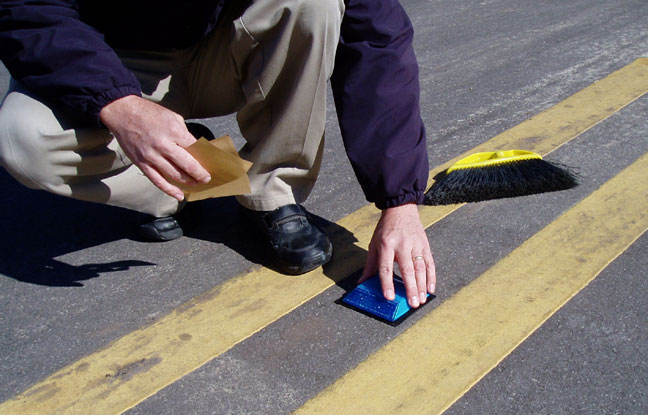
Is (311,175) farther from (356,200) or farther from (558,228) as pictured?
(558,228)

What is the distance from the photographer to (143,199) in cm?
246

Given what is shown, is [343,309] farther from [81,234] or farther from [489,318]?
[81,234]

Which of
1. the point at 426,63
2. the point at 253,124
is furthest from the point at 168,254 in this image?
the point at 426,63

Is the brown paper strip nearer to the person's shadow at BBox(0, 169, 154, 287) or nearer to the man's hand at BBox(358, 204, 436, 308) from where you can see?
the man's hand at BBox(358, 204, 436, 308)

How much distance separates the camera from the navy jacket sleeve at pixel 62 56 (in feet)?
6.39

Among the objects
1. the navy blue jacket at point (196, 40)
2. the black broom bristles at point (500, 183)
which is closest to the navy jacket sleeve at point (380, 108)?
the navy blue jacket at point (196, 40)

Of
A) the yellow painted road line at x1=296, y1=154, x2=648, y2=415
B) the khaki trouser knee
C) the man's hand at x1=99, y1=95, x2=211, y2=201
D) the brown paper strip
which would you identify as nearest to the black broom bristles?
the yellow painted road line at x1=296, y1=154, x2=648, y2=415

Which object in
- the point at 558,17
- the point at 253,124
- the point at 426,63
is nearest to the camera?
the point at 253,124

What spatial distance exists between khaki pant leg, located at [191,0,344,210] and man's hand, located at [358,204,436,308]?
410 millimetres

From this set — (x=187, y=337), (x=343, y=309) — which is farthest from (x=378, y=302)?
(x=187, y=337)

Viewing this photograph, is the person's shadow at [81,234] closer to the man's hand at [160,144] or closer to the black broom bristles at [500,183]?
the black broom bristles at [500,183]

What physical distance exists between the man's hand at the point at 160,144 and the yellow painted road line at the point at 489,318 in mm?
644

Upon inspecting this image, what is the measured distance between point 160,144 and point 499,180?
4.59 feet

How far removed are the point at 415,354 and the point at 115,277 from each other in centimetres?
103
